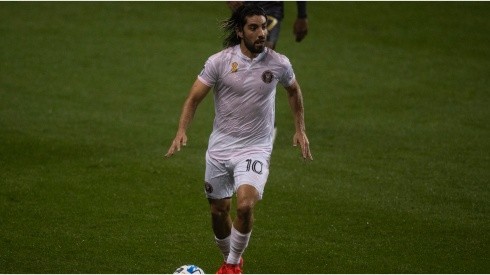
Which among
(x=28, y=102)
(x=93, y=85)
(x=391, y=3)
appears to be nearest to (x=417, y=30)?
(x=391, y=3)

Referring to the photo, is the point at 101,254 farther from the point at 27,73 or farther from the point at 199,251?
the point at 27,73

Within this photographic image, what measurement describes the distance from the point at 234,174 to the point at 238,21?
4.60 feet

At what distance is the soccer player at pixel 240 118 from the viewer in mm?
9898

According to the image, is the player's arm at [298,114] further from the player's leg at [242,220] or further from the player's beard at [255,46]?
the player's leg at [242,220]

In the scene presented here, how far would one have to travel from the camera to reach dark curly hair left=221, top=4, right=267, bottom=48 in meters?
9.99

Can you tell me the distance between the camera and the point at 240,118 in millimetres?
10062

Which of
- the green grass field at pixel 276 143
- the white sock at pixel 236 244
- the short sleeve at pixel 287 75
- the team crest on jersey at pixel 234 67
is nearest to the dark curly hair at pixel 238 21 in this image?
the team crest on jersey at pixel 234 67

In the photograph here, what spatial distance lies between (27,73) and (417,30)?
8.75 meters

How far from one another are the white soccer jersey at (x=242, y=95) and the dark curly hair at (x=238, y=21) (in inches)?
9.7

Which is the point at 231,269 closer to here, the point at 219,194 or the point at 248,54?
the point at 219,194

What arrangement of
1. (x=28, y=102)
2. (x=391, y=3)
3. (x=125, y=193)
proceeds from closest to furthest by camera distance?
(x=125, y=193) → (x=28, y=102) → (x=391, y=3)

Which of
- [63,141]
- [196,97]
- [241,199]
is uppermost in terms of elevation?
[196,97]

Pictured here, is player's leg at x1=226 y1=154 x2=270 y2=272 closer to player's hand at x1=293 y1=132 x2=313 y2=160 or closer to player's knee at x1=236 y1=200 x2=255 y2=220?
player's knee at x1=236 y1=200 x2=255 y2=220

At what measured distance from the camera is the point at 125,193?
43.8ft
